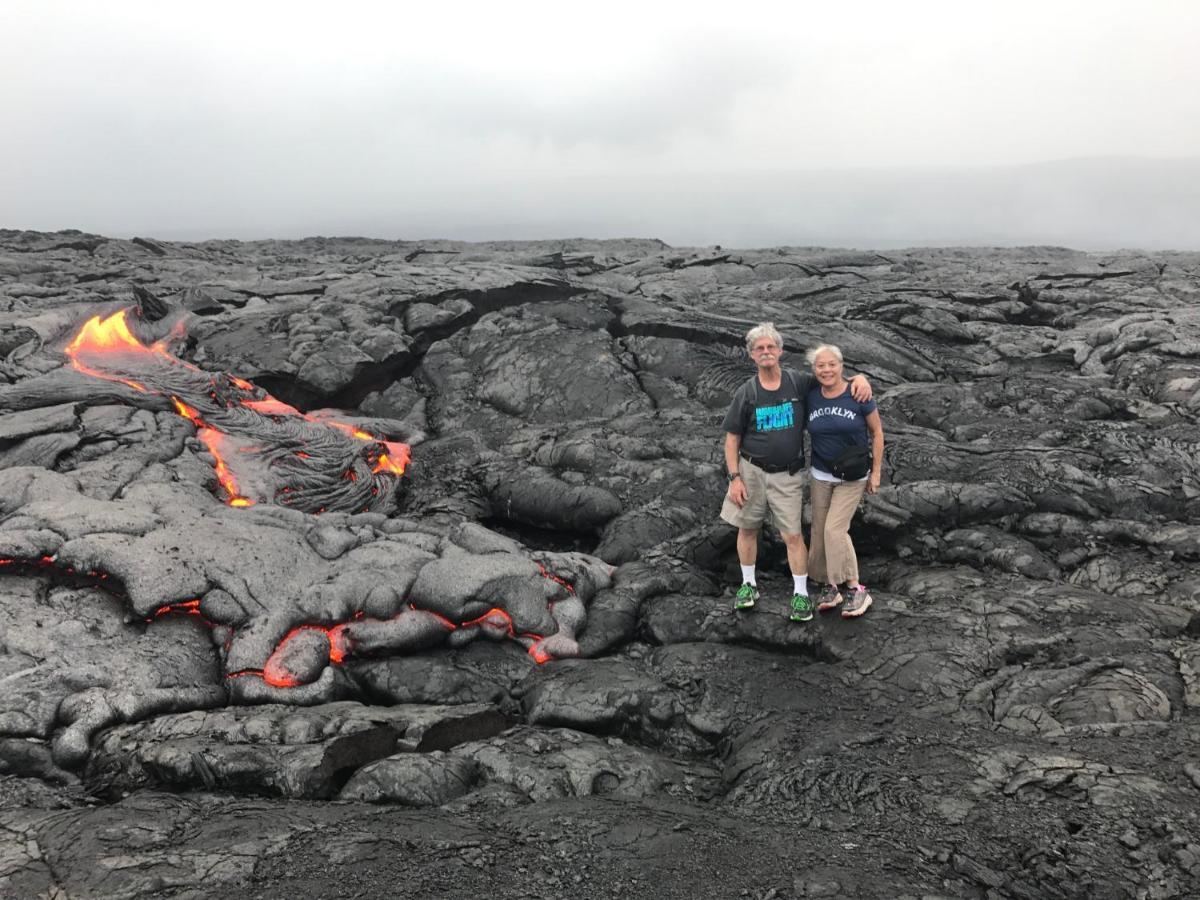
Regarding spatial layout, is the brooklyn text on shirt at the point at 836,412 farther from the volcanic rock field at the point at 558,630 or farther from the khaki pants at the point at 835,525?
the volcanic rock field at the point at 558,630

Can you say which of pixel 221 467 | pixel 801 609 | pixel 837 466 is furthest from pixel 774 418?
pixel 221 467

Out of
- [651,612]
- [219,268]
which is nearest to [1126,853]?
[651,612]

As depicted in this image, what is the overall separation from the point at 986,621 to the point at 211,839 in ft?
25.0

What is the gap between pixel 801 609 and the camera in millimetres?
7719

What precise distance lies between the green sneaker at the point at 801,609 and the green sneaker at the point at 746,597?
1.83 feet

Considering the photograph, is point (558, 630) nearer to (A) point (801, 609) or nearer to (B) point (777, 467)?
(A) point (801, 609)

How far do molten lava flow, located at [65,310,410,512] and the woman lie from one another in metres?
7.49

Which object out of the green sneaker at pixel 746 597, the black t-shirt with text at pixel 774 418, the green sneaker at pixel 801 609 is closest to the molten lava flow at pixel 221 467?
the green sneaker at pixel 746 597

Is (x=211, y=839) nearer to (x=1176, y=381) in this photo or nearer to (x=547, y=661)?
(x=547, y=661)

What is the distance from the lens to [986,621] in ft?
A: 24.9

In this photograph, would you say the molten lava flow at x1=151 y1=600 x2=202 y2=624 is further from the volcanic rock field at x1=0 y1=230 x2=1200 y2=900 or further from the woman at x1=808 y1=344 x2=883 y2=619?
the woman at x1=808 y1=344 x2=883 y2=619

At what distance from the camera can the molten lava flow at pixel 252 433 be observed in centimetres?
1127

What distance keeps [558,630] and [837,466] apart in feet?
12.5

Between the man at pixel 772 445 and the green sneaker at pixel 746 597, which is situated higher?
the man at pixel 772 445
